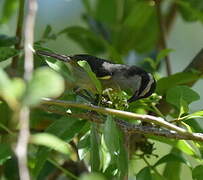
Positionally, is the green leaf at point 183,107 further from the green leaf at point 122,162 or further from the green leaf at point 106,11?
the green leaf at point 106,11

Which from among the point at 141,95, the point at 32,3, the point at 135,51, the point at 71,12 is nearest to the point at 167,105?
the point at 141,95

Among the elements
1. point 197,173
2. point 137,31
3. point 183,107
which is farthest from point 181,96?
point 137,31

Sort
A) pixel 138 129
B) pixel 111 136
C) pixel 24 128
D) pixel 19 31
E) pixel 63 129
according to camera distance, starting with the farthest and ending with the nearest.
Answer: pixel 19 31, pixel 63 129, pixel 138 129, pixel 111 136, pixel 24 128

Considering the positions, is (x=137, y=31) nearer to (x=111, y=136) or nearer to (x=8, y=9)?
(x=8, y=9)

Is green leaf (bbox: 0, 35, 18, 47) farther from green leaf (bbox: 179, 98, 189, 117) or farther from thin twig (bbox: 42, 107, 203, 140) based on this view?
green leaf (bbox: 179, 98, 189, 117)

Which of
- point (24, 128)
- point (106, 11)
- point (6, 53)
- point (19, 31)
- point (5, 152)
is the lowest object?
point (5, 152)

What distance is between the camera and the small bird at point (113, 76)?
2.95m

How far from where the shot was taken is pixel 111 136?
2104mm

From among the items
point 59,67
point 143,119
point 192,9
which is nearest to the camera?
point 143,119

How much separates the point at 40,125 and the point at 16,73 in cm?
63

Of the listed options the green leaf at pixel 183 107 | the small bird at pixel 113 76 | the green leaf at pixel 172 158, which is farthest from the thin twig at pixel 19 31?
the green leaf at pixel 183 107

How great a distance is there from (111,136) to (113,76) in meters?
1.73

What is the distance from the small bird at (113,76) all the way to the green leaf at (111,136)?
1.92ft

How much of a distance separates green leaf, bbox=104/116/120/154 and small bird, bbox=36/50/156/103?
1.92 ft
